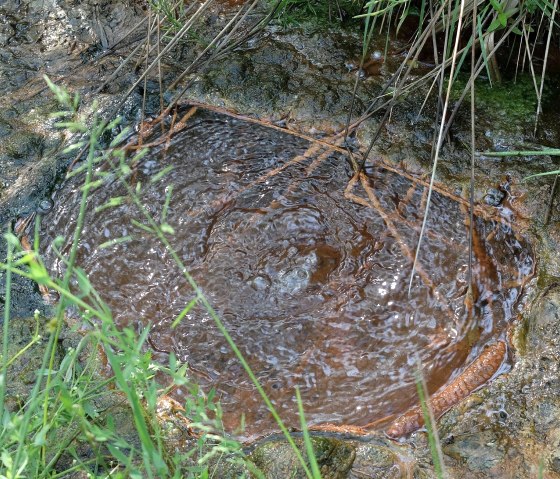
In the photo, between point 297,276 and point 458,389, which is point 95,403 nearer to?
point 297,276

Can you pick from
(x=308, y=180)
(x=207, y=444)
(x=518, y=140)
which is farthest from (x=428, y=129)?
(x=207, y=444)

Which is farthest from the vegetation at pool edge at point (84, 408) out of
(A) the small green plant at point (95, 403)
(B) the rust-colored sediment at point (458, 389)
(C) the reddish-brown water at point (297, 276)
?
(B) the rust-colored sediment at point (458, 389)

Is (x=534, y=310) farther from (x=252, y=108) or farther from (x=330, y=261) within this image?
(x=252, y=108)

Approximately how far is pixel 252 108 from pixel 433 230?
34.9 inches

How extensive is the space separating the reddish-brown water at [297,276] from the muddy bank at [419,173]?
99 mm

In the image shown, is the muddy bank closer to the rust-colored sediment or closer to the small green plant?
the rust-colored sediment

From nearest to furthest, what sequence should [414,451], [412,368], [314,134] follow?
1. [414,451]
2. [412,368]
3. [314,134]

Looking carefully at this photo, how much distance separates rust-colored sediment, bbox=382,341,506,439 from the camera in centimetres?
190

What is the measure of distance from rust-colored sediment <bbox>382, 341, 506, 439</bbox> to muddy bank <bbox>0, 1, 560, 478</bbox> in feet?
0.10

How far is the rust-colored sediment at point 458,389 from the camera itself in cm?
190

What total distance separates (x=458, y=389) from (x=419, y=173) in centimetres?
87

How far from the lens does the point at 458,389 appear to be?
199 cm

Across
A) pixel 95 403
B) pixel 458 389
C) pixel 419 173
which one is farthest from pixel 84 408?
pixel 419 173

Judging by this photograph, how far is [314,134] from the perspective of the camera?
274cm
